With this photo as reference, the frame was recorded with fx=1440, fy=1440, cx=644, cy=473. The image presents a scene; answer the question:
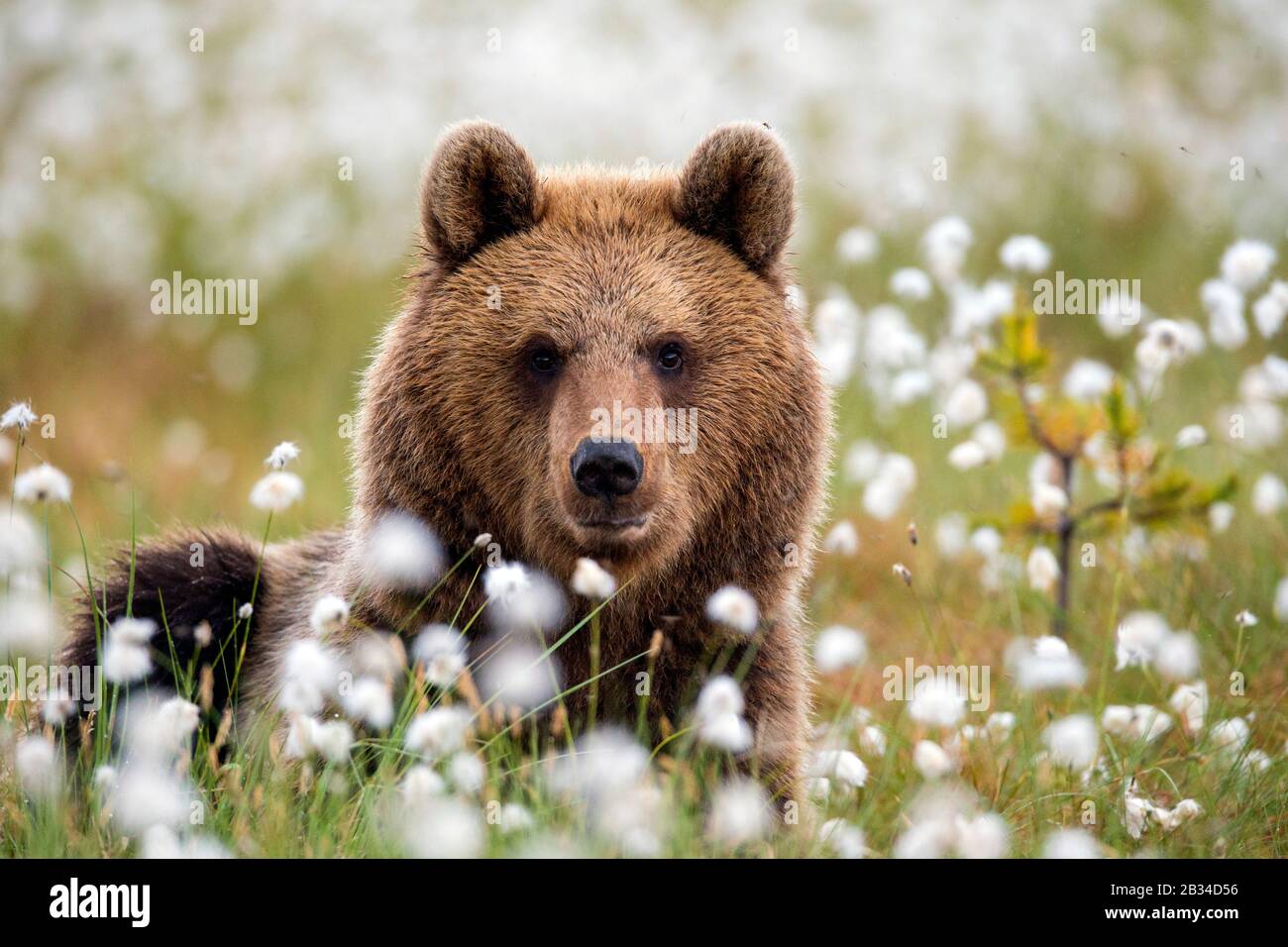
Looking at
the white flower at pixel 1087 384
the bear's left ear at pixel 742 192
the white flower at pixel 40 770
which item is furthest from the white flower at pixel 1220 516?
the white flower at pixel 40 770

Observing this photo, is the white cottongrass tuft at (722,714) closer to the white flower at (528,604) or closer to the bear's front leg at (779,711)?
the white flower at (528,604)

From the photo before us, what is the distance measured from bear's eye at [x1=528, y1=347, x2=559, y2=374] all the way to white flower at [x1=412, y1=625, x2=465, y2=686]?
81 centimetres

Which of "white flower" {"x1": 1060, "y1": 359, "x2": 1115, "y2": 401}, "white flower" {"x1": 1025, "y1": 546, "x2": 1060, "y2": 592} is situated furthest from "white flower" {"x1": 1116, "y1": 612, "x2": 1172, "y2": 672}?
"white flower" {"x1": 1060, "y1": 359, "x2": 1115, "y2": 401}

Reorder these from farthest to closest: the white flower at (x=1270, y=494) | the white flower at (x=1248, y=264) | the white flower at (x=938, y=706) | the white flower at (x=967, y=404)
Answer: the white flower at (x=1270, y=494) → the white flower at (x=967, y=404) → the white flower at (x=1248, y=264) → the white flower at (x=938, y=706)

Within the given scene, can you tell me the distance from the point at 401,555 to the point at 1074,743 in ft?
6.48

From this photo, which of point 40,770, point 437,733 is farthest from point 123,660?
point 437,733

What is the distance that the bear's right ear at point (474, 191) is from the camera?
4.32 metres

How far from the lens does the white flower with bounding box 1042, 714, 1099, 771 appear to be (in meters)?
4.09

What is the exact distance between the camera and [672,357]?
4344 mm

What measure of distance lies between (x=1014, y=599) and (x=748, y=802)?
272 cm

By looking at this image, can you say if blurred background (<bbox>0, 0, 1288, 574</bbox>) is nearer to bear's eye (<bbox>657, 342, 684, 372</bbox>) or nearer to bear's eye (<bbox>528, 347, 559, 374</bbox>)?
bear's eye (<bbox>657, 342, 684, 372</bbox>)

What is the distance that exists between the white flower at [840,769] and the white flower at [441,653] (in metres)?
1.17
